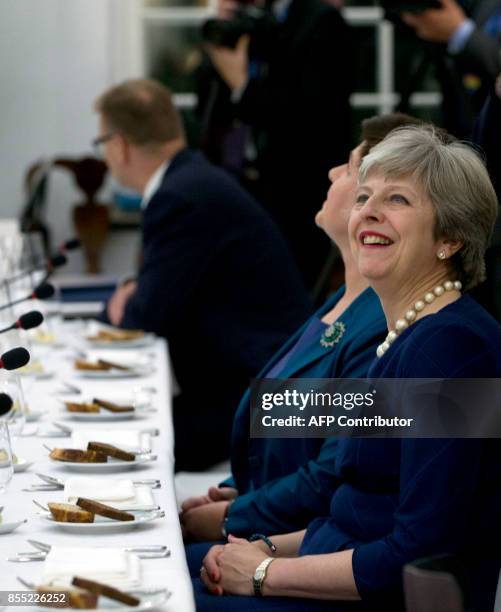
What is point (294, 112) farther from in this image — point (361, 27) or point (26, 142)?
point (26, 142)

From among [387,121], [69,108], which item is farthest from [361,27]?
[387,121]

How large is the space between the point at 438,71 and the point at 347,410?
1.71 metres

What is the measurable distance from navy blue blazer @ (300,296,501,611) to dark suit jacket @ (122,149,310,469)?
1.68 metres

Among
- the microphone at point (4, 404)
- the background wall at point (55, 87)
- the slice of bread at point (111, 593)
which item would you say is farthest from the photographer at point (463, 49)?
the background wall at point (55, 87)

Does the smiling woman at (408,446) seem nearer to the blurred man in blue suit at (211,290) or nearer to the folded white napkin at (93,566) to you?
the folded white napkin at (93,566)

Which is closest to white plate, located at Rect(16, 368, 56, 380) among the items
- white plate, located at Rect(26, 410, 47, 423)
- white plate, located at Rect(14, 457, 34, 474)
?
white plate, located at Rect(26, 410, 47, 423)

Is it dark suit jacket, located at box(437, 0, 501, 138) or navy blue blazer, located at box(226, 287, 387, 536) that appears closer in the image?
navy blue blazer, located at box(226, 287, 387, 536)

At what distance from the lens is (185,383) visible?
359 cm

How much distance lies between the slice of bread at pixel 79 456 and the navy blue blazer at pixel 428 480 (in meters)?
0.43

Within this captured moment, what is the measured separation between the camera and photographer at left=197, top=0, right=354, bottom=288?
4383mm

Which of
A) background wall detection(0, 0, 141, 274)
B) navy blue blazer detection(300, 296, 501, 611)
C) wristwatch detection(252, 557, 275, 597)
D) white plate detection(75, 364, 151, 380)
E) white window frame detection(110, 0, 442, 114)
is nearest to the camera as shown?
navy blue blazer detection(300, 296, 501, 611)

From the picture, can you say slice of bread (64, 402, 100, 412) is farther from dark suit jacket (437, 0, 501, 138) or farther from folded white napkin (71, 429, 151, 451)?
dark suit jacket (437, 0, 501, 138)

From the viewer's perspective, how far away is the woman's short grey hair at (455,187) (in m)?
1.82

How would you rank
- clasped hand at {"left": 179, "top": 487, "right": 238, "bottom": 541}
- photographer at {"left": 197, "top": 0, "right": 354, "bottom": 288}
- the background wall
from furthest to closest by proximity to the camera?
the background wall < photographer at {"left": 197, "top": 0, "right": 354, "bottom": 288} < clasped hand at {"left": 179, "top": 487, "right": 238, "bottom": 541}
